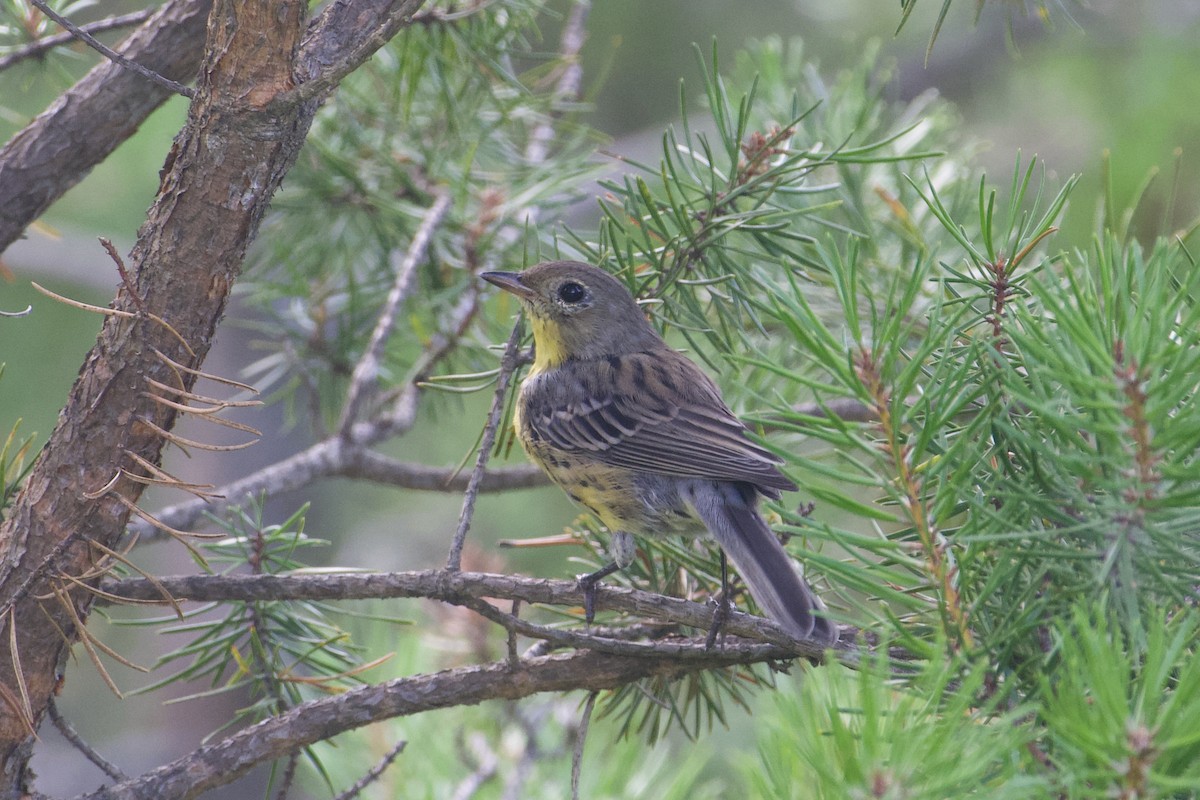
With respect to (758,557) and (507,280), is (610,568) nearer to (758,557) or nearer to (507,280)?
(758,557)

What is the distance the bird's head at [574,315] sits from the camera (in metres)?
2.61

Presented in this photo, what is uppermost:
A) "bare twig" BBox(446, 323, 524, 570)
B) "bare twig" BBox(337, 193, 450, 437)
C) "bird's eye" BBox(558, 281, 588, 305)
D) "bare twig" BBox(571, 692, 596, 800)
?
"bird's eye" BBox(558, 281, 588, 305)

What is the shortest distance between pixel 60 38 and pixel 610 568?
1475 mm

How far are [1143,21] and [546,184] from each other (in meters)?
4.00

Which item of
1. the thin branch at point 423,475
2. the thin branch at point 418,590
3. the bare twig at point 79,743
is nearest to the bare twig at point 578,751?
the thin branch at point 418,590

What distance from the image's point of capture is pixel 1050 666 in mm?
1107

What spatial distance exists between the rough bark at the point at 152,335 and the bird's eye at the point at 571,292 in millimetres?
1334

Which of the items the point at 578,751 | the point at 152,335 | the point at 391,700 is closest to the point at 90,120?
the point at 152,335

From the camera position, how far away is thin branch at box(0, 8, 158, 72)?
76.2 inches

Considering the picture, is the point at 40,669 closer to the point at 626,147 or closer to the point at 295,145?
the point at 295,145

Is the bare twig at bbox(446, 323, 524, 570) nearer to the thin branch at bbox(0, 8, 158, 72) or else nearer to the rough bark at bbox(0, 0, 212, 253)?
the rough bark at bbox(0, 0, 212, 253)

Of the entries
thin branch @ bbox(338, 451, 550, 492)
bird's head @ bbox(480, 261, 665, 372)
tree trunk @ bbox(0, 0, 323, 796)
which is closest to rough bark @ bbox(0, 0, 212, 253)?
tree trunk @ bbox(0, 0, 323, 796)

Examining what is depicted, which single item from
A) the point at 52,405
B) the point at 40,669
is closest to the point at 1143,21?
the point at 40,669

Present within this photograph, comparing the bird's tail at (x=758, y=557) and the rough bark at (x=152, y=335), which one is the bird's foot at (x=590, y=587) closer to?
the bird's tail at (x=758, y=557)
